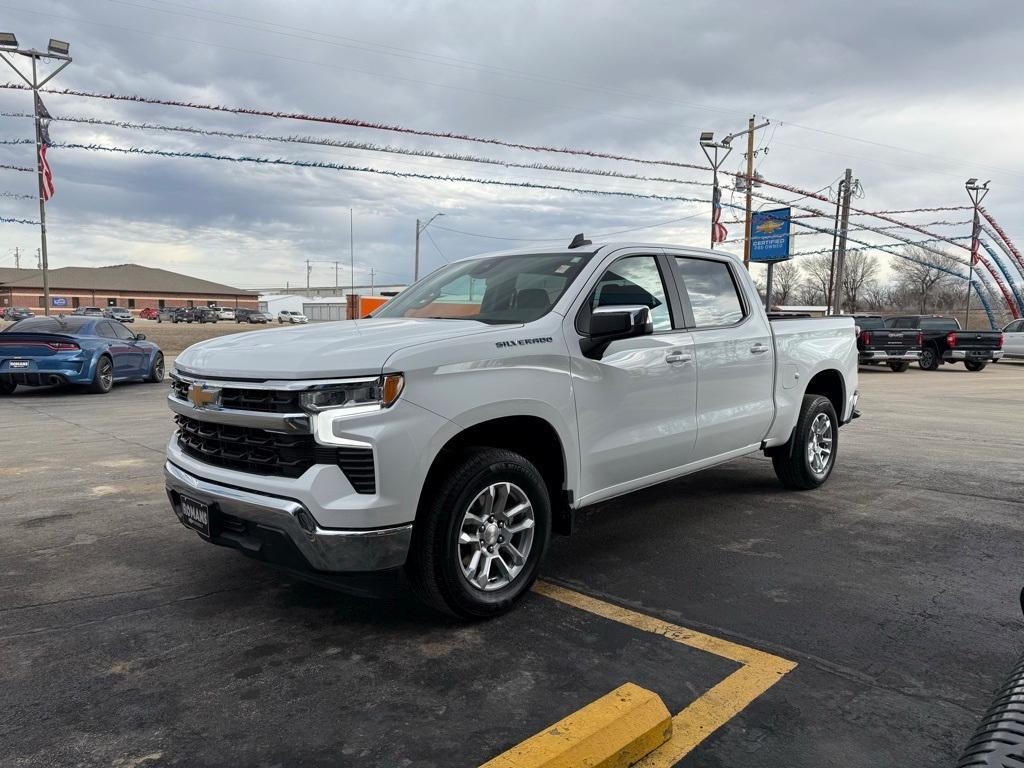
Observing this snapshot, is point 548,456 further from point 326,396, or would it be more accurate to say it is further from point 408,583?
point 326,396

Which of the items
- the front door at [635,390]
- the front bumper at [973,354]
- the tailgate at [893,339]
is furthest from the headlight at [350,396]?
the front bumper at [973,354]

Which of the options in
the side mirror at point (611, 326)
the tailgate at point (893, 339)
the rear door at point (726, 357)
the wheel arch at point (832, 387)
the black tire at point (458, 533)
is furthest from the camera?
the tailgate at point (893, 339)

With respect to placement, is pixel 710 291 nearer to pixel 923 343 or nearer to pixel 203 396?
pixel 203 396

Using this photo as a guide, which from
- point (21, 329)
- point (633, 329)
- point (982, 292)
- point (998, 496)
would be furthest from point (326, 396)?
point (982, 292)

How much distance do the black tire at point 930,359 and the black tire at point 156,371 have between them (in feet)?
72.3

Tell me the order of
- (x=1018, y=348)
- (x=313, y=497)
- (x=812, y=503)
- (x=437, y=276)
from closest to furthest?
(x=313, y=497) → (x=437, y=276) → (x=812, y=503) → (x=1018, y=348)

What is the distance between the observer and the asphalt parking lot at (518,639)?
2.65 meters

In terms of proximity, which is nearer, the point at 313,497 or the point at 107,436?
the point at 313,497

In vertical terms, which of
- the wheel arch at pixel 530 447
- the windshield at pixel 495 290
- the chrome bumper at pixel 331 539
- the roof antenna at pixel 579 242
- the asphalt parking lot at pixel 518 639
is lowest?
the asphalt parking lot at pixel 518 639

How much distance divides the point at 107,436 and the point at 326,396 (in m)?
6.87

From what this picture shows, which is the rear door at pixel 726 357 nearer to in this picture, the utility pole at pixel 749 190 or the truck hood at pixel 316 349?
the truck hood at pixel 316 349

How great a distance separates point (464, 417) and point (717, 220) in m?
25.1

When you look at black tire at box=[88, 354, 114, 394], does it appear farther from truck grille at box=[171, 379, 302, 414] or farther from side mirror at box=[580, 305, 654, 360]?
side mirror at box=[580, 305, 654, 360]

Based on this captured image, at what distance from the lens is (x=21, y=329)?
12.5m
